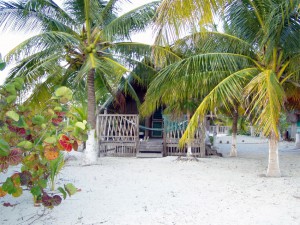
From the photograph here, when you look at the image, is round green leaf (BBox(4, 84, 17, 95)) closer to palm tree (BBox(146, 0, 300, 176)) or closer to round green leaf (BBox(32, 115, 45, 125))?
round green leaf (BBox(32, 115, 45, 125))

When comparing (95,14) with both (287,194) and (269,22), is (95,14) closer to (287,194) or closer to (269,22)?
(269,22)

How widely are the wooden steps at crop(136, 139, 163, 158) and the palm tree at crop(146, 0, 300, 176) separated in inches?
174

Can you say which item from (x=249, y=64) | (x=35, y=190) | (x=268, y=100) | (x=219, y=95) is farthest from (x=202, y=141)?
(x=35, y=190)

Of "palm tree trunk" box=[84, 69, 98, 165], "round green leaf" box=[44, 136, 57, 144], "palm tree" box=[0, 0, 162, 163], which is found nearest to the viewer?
"round green leaf" box=[44, 136, 57, 144]

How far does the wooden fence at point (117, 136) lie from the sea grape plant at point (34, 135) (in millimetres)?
10911

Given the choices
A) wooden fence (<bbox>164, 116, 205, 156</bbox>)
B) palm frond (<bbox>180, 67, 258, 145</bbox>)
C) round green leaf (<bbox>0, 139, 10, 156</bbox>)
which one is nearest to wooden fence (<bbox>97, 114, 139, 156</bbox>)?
wooden fence (<bbox>164, 116, 205, 156</bbox>)

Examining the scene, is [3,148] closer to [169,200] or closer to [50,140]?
[50,140]

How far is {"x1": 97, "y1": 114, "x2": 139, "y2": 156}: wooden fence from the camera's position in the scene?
14.1 metres

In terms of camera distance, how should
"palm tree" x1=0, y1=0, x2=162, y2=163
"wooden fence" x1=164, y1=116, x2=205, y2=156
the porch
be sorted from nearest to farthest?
"palm tree" x1=0, y1=0, x2=162, y2=163 → "wooden fence" x1=164, y1=116, x2=205, y2=156 → the porch

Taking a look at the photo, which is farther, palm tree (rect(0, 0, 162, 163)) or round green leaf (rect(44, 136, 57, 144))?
palm tree (rect(0, 0, 162, 163))

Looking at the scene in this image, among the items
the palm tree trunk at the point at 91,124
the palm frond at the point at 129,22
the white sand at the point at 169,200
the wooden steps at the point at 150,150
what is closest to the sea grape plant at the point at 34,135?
the white sand at the point at 169,200

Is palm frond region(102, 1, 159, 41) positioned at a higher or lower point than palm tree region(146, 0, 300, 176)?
higher

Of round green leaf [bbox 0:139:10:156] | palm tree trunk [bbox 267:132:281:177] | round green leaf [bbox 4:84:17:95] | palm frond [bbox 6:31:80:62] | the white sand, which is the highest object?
palm frond [bbox 6:31:80:62]

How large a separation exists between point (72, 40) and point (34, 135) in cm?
684
